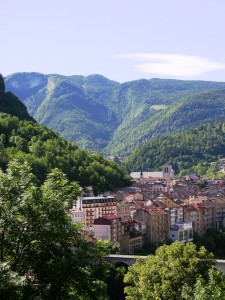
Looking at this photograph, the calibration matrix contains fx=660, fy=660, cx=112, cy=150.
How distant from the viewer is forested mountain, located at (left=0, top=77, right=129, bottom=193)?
104m

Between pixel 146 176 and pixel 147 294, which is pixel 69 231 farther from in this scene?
pixel 146 176

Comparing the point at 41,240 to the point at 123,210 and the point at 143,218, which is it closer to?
the point at 143,218

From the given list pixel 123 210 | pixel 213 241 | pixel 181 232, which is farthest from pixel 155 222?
pixel 213 241

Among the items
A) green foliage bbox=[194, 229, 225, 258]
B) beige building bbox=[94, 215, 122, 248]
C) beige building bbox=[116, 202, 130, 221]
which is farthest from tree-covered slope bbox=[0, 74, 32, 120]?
beige building bbox=[94, 215, 122, 248]

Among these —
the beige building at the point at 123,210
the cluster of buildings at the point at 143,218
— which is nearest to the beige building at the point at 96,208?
the cluster of buildings at the point at 143,218

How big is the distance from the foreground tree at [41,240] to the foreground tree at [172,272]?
1570 cm

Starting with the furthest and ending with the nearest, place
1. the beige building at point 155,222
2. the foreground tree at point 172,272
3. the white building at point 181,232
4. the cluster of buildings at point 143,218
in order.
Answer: the white building at point 181,232
the beige building at point 155,222
the cluster of buildings at point 143,218
the foreground tree at point 172,272

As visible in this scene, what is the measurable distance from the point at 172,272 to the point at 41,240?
743 inches

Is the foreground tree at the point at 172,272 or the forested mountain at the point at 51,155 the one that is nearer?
the foreground tree at the point at 172,272

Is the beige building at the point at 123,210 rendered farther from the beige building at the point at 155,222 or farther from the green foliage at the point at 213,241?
the green foliage at the point at 213,241

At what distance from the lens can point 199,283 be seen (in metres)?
27.2

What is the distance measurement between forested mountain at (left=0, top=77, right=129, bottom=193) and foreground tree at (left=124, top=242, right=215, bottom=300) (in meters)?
59.7

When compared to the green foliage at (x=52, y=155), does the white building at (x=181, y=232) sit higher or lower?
lower

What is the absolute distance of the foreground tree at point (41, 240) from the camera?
703 inches
